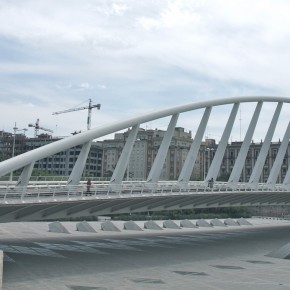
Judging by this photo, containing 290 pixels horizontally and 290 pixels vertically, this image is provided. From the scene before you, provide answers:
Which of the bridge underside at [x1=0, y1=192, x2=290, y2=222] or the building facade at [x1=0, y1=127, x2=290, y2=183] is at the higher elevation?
the building facade at [x1=0, y1=127, x2=290, y2=183]

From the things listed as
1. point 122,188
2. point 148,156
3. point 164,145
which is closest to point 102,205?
point 122,188

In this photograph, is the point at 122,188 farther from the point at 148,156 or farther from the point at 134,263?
the point at 148,156

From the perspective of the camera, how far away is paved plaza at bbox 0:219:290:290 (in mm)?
21634

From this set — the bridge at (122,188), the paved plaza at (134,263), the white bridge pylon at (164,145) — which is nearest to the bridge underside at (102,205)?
the bridge at (122,188)

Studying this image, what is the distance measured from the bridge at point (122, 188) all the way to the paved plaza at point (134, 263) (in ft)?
11.7

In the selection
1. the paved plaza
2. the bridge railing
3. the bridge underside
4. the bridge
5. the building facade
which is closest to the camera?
the paved plaza

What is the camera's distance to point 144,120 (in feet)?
108

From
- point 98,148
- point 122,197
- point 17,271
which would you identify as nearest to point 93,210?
point 122,197

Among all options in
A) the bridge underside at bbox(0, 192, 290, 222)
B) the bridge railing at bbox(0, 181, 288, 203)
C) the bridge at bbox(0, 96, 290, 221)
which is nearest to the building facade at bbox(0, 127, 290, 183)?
the bridge at bbox(0, 96, 290, 221)

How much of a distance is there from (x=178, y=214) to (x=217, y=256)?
166ft

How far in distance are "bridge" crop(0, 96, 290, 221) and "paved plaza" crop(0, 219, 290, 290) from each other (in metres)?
3.57

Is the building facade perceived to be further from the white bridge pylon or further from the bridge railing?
the bridge railing

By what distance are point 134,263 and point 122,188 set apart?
203 inches

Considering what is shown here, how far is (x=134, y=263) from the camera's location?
28.5 m
